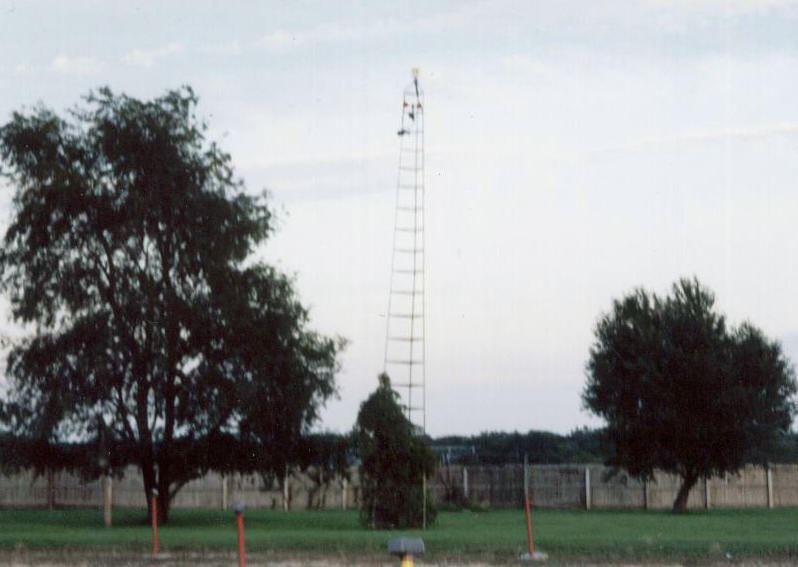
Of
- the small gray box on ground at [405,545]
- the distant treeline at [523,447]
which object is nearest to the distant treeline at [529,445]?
the distant treeline at [523,447]

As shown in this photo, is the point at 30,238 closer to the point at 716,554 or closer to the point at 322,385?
the point at 322,385

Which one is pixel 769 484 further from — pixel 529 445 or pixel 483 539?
pixel 529 445

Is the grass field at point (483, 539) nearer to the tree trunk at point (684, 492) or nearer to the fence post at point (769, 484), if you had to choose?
the tree trunk at point (684, 492)

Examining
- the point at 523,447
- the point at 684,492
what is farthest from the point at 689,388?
the point at 523,447

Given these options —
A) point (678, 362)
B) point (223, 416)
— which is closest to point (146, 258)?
point (223, 416)

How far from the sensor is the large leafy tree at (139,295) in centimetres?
3709

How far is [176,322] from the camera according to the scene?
123 ft

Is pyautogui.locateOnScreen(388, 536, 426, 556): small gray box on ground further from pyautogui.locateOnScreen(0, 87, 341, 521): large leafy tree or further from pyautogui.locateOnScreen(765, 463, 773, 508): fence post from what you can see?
pyautogui.locateOnScreen(765, 463, 773, 508): fence post

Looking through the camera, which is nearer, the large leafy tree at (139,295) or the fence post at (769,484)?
the large leafy tree at (139,295)

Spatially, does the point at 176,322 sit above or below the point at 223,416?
above

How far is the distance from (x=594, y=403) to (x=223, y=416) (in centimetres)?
1527

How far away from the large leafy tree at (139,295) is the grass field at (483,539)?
117 inches

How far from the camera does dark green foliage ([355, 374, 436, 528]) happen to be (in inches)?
1268

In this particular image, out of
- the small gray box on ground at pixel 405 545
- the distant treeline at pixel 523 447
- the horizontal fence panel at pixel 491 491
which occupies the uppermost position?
the distant treeline at pixel 523 447
